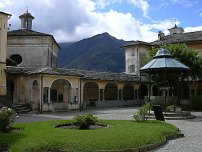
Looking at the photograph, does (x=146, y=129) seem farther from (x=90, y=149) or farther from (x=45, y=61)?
(x=45, y=61)

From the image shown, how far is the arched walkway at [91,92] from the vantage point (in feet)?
141

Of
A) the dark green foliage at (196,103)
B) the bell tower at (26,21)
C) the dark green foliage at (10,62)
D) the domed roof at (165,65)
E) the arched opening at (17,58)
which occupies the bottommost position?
the dark green foliage at (196,103)

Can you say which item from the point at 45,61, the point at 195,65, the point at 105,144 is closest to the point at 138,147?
the point at 105,144

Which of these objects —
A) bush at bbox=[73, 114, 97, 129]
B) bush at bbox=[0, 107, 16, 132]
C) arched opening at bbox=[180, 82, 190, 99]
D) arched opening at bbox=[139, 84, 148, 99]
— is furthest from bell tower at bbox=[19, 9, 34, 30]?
bush at bbox=[0, 107, 16, 132]

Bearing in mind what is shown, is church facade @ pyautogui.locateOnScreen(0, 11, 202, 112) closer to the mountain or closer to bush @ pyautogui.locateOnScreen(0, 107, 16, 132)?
bush @ pyautogui.locateOnScreen(0, 107, 16, 132)

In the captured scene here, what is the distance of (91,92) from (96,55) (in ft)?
197

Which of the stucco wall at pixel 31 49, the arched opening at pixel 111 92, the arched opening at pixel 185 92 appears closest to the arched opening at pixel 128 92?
the arched opening at pixel 111 92

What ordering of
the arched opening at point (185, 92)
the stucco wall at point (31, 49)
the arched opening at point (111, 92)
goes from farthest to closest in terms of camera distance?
1. the arched opening at point (111, 92)
2. the arched opening at point (185, 92)
3. the stucco wall at point (31, 49)

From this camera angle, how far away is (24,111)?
3025 cm

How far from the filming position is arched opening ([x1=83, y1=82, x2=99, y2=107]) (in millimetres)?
42763

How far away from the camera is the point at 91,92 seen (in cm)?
4397

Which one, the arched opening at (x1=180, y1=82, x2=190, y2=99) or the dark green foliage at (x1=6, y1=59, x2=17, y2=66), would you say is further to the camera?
the arched opening at (x1=180, y1=82, x2=190, y2=99)

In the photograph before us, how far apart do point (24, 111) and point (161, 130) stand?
18.2m

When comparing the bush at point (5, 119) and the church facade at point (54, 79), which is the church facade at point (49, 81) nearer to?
the church facade at point (54, 79)
